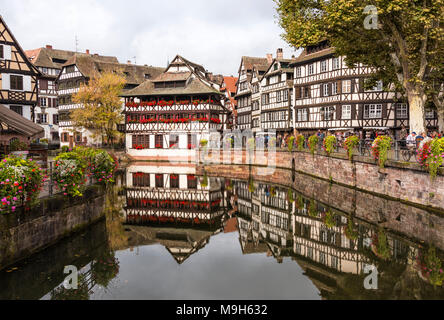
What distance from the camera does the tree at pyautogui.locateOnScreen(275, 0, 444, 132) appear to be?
17.4 m

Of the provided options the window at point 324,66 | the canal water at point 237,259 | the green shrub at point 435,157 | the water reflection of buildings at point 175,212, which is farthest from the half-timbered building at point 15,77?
the green shrub at point 435,157

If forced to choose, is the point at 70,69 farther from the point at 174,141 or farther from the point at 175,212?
the point at 175,212

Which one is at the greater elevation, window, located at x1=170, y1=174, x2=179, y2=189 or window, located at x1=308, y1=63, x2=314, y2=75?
window, located at x1=308, y1=63, x2=314, y2=75

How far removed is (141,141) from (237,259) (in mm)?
39727

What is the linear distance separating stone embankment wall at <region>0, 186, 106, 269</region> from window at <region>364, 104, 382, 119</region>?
28.2 m

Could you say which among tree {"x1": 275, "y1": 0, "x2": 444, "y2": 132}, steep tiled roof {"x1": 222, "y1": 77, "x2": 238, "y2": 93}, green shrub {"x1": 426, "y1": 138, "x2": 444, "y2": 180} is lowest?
green shrub {"x1": 426, "y1": 138, "x2": 444, "y2": 180}

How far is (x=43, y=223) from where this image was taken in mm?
11523

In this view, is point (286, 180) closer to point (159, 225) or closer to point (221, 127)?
point (159, 225)

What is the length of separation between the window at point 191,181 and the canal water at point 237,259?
8.55 meters

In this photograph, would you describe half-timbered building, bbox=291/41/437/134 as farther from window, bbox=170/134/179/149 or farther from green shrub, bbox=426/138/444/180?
green shrub, bbox=426/138/444/180

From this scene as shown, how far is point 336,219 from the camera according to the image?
15.9 m

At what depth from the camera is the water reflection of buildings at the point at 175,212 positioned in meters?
14.0

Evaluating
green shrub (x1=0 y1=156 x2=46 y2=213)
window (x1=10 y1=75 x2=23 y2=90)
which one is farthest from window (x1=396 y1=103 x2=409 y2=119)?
window (x1=10 y1=75 x2=23 y2=90)
